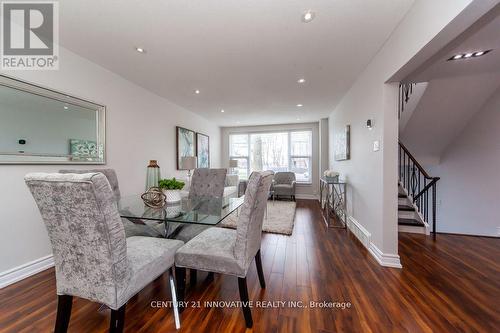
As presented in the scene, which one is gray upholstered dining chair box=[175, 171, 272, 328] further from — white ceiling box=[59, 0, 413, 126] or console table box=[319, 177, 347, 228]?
console table box=[319, 177, 347, 228]

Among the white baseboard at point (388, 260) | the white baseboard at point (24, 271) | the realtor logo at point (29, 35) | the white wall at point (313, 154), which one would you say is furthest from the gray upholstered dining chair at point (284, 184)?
the realtor logo at point (29, 35)

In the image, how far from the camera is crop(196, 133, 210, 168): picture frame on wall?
5148 millimetres

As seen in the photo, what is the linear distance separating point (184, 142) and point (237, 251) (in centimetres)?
369

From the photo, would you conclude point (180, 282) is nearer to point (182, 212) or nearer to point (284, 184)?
point (182, 212)

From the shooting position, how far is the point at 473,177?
139 inches

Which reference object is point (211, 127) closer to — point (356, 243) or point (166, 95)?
point (166, 95)

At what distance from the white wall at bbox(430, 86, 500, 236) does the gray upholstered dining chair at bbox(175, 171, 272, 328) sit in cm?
435

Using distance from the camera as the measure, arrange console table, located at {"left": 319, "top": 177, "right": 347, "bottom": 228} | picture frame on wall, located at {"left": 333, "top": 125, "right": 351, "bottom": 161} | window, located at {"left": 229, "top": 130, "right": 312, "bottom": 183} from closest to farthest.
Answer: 1. picture frame on wall, located at {"left": 333, "top": 125, "right": 351, "bottom": 161}
2. console table, located at {"left": 319, "top": 177, "right": 347, "bottom": 228}
3. window, located at {"left": 229, "top": 130, "right": 312, "bottom": 183}

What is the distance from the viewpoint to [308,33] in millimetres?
1907

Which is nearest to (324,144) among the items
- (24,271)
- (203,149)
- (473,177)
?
(473,177)

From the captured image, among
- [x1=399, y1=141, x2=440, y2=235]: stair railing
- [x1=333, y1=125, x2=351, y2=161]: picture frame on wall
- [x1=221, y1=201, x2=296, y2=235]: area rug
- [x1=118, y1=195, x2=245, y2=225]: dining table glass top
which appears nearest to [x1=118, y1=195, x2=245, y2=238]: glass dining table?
[x1=118, y1=195, x2=245, y2=225]: dining table glass top

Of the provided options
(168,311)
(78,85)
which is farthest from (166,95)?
(168,311)

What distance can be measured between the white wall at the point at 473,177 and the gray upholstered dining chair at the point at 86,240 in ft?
17.2

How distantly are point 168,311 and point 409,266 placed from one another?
7.99 feet
